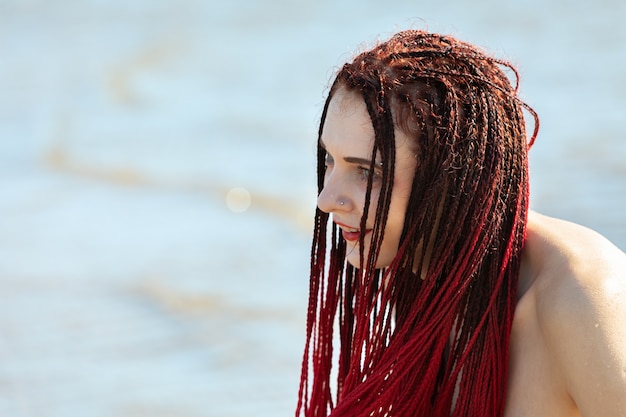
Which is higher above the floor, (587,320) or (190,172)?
(190,172)

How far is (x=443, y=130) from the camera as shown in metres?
2.62

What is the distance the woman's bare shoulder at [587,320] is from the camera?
8.02 ft

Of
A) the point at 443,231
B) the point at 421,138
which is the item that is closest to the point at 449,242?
the point at 443,231

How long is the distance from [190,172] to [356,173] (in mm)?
4252

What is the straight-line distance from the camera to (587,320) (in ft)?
8.09

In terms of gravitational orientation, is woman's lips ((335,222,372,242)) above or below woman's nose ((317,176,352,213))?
below

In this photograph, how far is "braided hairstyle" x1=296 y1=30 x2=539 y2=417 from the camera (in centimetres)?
264

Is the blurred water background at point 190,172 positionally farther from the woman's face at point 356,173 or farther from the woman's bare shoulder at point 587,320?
the woman's bare shoulder at point 587,320

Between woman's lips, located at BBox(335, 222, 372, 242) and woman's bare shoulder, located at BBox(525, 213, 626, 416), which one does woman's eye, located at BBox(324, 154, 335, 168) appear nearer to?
woman's lips, located at BBox(335, 222, 372, 242)

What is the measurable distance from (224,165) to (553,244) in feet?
14.4

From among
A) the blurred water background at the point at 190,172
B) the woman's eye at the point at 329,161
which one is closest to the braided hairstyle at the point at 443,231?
the woman's eye at the point at 329,161

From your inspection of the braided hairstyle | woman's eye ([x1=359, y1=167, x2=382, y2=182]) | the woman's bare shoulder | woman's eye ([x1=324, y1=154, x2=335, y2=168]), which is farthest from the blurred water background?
the woman's bare shoulder

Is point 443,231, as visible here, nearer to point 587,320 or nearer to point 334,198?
point 334,198

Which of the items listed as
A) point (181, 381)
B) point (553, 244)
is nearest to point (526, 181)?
point (553, 244)
